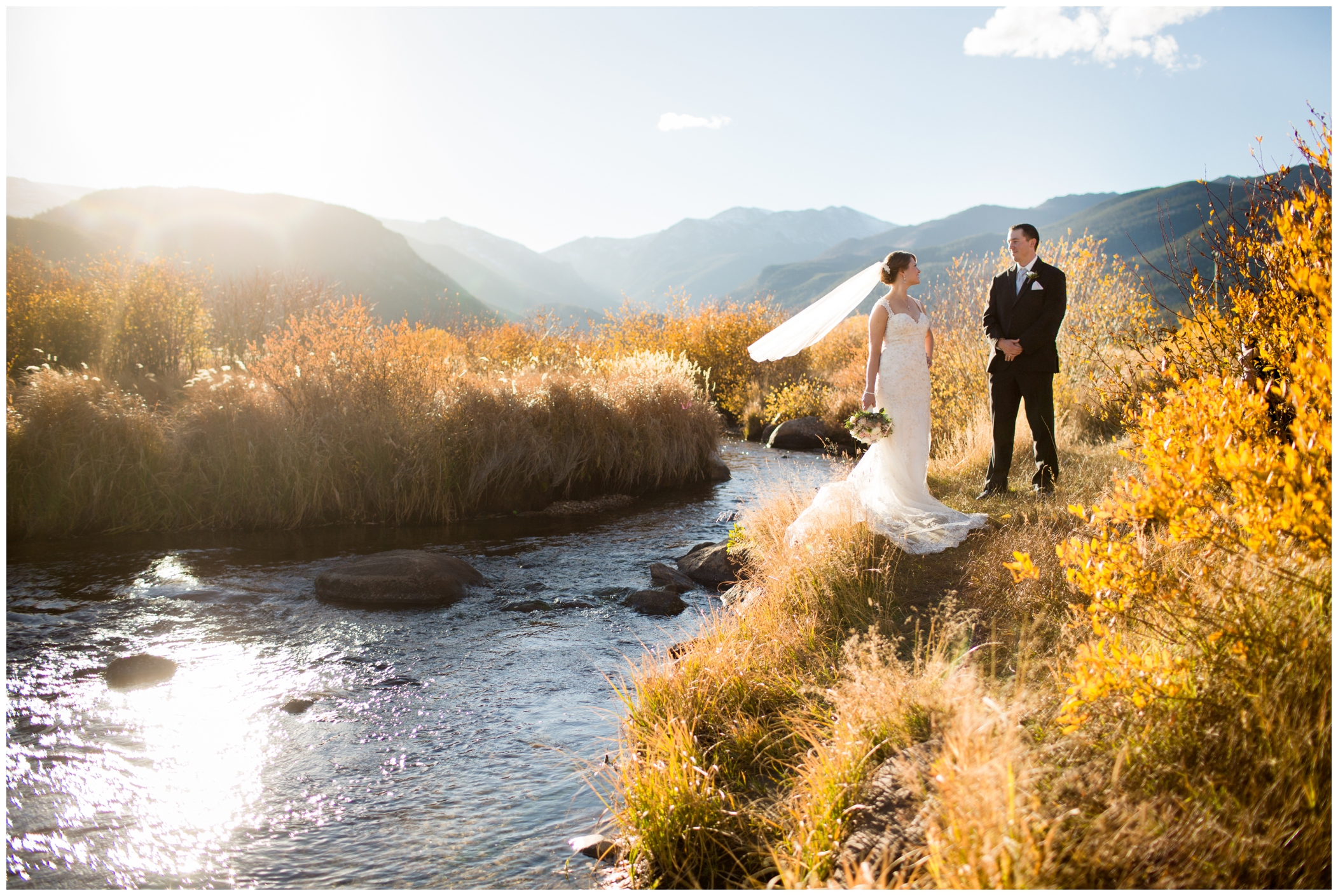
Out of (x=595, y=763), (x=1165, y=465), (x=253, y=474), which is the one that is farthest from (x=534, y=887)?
(x=253, y=474)

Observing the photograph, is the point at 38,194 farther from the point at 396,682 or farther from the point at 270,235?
the point at 396,682

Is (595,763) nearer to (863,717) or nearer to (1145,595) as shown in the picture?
(863,717)

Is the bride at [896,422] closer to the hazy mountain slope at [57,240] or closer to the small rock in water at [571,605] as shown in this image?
the small rock in water at [571,605]

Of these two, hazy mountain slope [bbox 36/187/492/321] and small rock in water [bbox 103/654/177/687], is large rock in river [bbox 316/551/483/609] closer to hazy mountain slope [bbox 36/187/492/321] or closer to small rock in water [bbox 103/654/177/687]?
small rock in water [bbox 103/654/177/687]

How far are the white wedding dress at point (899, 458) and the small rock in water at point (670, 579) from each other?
1.54m

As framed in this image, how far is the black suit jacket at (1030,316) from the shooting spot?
687cm

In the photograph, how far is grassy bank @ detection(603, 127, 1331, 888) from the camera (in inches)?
83.8

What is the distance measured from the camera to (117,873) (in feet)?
11.2

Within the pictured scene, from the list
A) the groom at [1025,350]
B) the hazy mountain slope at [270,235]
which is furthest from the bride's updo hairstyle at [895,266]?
the hazy mountain slope at [270,235]

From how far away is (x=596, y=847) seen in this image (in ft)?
11.3

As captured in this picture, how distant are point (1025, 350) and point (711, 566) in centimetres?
370

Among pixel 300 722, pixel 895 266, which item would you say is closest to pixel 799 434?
pixel 895 266

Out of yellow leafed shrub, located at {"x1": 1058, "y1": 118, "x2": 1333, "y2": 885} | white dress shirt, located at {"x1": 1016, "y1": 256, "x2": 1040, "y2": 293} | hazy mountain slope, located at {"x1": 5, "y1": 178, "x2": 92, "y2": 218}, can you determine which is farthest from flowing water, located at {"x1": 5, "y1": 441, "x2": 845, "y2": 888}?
hazy mountain slope, located at {"x1": 5, "y1": 178, "x2": 92, "y2": 218}

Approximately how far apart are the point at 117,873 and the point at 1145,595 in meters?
4.63
